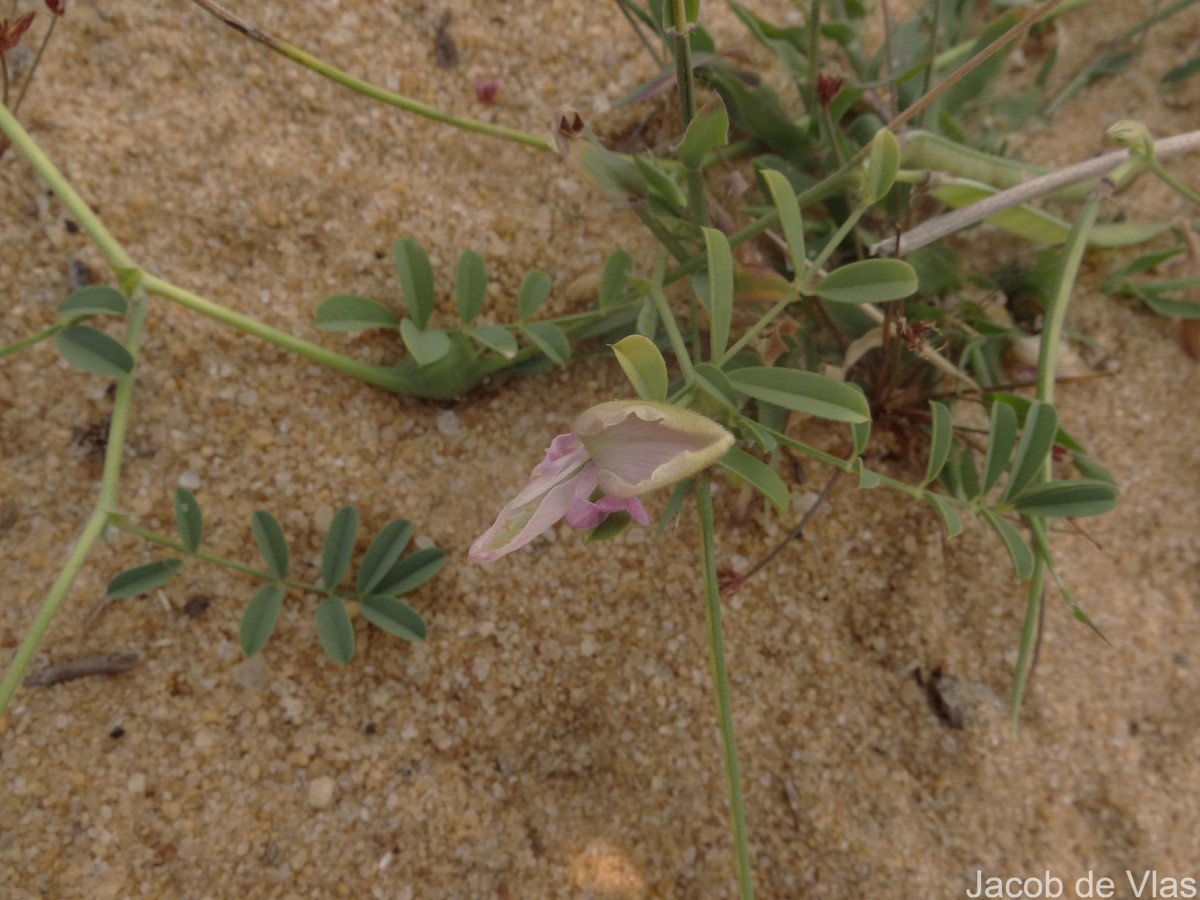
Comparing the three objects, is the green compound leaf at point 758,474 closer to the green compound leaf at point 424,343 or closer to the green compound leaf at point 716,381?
the green compound leaf at point 716,381

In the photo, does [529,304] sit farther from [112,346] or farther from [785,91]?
[785,91]

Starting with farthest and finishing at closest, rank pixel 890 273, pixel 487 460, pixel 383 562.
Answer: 1. pixel 487 460
2. pixel 383 562
3. pixel 890 273

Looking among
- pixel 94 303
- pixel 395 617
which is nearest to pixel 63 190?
pixel 94 303

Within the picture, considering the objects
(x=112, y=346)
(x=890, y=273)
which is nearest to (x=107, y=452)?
(x=112, y=346)

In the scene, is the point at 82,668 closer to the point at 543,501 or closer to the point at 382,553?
the point at 382,553

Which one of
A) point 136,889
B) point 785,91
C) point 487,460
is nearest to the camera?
point 136,889

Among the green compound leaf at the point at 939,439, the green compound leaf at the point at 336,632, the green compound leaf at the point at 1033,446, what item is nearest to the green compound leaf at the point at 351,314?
the green compound leaf at the point at 336,632

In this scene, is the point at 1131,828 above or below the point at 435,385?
below

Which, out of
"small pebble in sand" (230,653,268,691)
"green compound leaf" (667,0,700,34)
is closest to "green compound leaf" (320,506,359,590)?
"small pebble in sand" (230,653,268,691)
